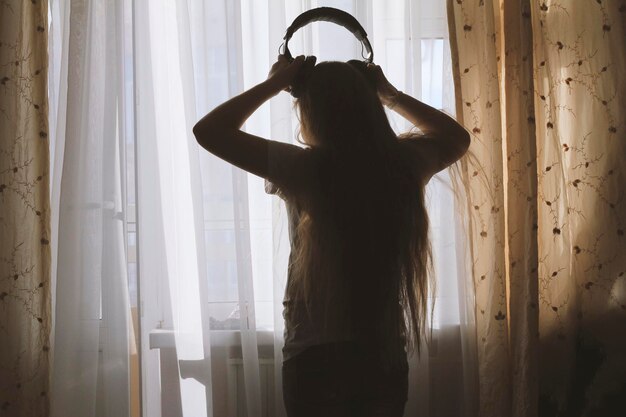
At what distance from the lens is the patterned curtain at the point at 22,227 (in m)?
1.40

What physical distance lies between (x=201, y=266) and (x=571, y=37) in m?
1.11

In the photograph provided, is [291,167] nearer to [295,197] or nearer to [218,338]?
[295,197]

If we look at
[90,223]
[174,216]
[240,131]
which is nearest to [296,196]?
[240,131]

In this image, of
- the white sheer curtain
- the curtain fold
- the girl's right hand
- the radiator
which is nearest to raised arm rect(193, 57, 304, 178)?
the girl's right hand

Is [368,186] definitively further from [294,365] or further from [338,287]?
[294,365]

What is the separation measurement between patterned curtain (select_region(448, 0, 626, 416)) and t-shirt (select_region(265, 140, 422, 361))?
664mm

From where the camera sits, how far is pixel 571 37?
1512mm

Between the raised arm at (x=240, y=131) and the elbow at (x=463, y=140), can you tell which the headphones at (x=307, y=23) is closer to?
the raised arm at (x=240, y=131)

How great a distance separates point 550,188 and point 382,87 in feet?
2.30

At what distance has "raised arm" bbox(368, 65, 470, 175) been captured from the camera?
3.32 feet

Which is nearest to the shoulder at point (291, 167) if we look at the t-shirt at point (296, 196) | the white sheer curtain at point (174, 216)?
the t-shirt at point (296, 196)

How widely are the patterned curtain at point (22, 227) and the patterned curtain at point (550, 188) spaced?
104 centimetres

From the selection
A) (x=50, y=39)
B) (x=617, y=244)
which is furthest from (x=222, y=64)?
(x=617, y=244)

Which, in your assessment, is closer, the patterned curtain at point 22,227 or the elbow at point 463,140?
the elbow at point 463,140
